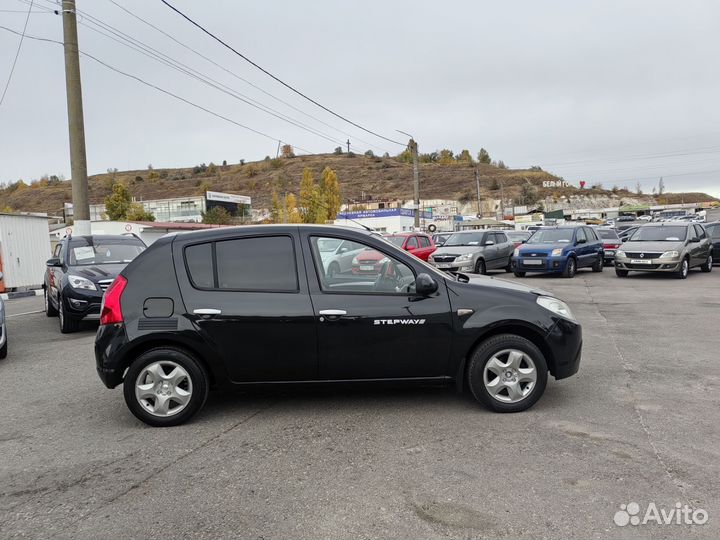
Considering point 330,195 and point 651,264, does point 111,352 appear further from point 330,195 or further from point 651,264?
point 330,195

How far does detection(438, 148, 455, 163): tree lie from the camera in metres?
141

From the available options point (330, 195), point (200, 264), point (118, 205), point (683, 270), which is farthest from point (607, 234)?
point (118, 205)

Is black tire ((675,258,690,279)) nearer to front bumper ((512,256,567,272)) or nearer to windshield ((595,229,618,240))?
front bumper ((512,256,567,272))

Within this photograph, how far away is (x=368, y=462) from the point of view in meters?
3.91

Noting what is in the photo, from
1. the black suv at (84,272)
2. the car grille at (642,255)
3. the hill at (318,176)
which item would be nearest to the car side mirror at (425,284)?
the black suv at (84,272)

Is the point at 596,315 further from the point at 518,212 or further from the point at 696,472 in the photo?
the point at 518,212

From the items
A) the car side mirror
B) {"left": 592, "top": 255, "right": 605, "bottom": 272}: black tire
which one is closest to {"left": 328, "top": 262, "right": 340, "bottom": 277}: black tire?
the car side mirror

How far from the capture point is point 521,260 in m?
18.2

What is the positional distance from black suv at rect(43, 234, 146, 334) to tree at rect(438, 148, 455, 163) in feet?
436

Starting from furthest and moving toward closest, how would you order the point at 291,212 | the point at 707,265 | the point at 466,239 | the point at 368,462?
the point at 291,212 → the point at 466,239 → the point at 707,265 → the point at 368,462

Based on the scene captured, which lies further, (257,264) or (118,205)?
(118,205)

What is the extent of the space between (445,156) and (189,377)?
145 metres

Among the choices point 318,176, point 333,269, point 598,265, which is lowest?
point 598,265

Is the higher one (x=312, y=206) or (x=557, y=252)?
(x=312, y=206)
